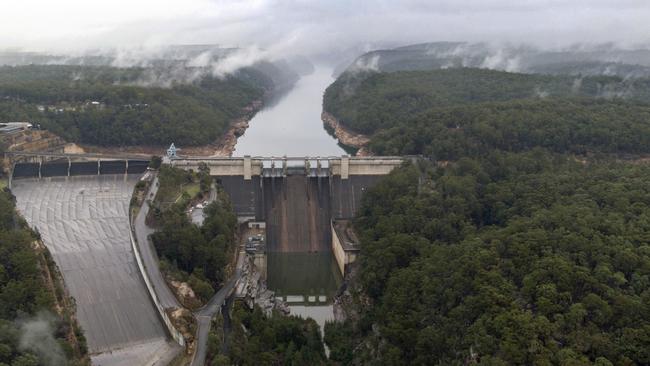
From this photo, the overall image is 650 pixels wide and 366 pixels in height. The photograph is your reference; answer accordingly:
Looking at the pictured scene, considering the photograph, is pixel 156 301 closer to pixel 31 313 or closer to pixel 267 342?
pixel 31 313

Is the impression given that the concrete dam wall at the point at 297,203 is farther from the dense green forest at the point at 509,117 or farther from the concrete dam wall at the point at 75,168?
the dense green forest at the point at 509,117

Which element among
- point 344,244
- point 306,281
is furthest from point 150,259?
point 344,244

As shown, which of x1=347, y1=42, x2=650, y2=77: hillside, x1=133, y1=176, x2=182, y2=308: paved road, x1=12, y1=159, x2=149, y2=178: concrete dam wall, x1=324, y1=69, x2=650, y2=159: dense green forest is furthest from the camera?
x1=347, y1=42, x2=650, y2=77: hillside

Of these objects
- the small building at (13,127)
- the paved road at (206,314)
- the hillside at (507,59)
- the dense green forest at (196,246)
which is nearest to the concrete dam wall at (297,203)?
the dense green forest at (196,246)

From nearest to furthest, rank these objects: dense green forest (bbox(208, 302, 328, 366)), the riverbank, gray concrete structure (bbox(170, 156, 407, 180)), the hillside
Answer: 1. dense green forest (bbox(208, 302, 328, 366))
2. gray concrete structure (bbox(170, 156, 407, 180))
3. the riverbank
4. the hillside

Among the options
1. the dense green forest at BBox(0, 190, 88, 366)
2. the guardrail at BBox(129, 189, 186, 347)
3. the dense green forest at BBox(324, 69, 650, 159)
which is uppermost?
the dense green forest at BBox(324, 69, 650, 159)

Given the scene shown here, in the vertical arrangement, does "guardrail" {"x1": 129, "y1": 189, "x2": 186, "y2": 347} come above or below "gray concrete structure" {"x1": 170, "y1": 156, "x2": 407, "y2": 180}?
below

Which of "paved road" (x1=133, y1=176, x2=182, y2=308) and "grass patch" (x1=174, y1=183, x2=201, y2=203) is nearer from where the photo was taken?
"paved road" (x1=133, y1=176, x2=182, y2=308)

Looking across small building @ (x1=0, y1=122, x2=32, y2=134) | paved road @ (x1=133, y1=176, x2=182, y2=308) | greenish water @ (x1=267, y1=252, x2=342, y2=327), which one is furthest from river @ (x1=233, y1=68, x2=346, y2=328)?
small building @ (x1=0, y1=122, x2=32, y2=134)

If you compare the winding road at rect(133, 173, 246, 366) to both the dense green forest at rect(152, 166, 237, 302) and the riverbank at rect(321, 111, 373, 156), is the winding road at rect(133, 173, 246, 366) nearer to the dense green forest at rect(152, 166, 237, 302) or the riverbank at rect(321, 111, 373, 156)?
the dense green forest at rect(152, 166, 237, 302)
